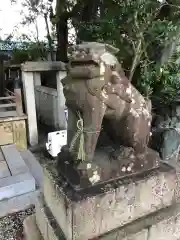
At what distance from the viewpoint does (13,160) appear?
2.58m

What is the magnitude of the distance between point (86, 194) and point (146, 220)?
465 mm

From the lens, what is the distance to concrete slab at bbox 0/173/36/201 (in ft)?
6.78

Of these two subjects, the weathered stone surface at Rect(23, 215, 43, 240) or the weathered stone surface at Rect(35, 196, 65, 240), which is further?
the weathered stone surface at Rect(23, 215, 43, 240)

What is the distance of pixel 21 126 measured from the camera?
328 centimetres

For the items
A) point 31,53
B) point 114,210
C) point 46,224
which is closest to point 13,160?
point 46,224

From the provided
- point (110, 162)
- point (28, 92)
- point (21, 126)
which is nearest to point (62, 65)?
point (28, 92)

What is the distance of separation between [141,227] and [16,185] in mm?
1256

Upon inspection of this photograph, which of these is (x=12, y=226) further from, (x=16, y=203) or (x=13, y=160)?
(x=13, y=160)

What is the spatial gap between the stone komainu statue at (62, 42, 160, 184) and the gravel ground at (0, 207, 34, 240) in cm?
105

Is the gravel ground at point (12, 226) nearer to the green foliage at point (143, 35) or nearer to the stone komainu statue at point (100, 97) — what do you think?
the stone komainu statue at point (100, 97)

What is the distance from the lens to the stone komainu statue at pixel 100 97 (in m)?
1.02

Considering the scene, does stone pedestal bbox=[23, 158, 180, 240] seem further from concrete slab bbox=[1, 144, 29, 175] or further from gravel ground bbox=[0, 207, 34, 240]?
concrete slab bbox=[1, 144, 29, 175]

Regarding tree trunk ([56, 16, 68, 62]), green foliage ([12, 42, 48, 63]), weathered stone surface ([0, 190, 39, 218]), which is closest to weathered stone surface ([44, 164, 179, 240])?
weathered stone surface ([0, 190, 39, 218])

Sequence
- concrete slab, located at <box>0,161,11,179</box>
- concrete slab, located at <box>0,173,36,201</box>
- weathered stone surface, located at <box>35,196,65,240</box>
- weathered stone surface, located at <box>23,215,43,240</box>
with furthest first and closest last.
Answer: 1. concrete slab, located at <box>0,161,11,179</box>
2. concrete slab, located at <box>0,173,36,201</box>
3. weathered stone surface, located at <box>23,215,43,240</box>
4. weathered stone surface, located at <box>35,196,65,240</box>
